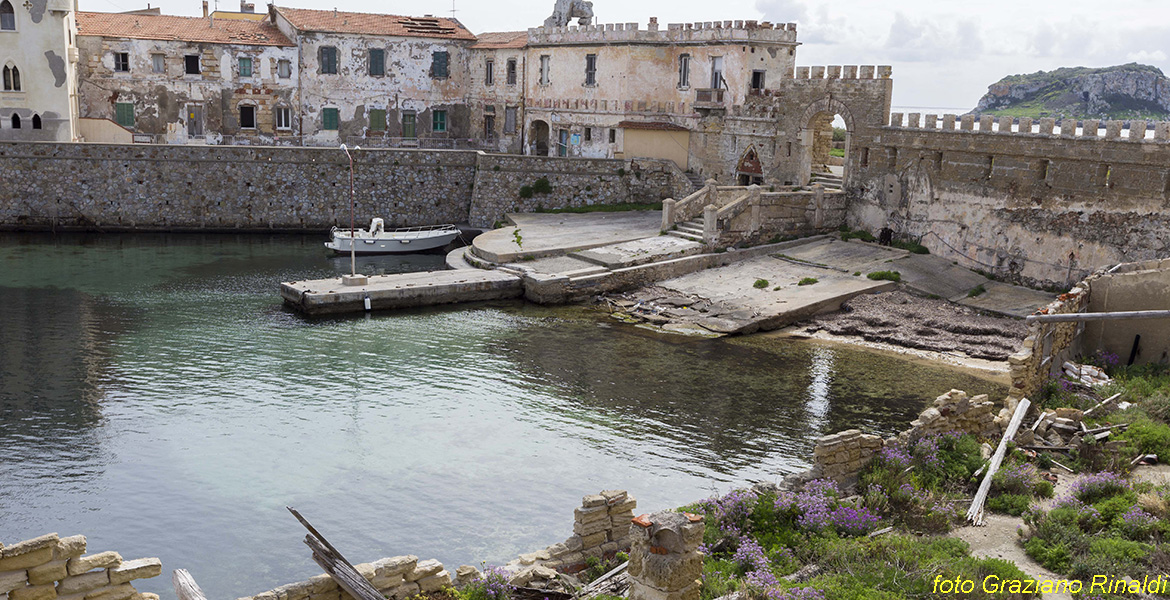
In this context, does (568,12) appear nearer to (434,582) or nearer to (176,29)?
(176,29)

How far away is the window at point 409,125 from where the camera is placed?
4906 centimetres

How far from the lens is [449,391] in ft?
74.1

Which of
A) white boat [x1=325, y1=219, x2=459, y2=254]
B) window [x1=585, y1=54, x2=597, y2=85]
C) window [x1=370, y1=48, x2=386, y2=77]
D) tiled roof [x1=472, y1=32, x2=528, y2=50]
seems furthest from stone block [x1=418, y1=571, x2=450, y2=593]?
window [x1=370, y1=48, x2=386, y2=77]

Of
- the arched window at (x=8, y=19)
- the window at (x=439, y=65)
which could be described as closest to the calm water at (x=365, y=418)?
the arched window at (x=8, y=19)

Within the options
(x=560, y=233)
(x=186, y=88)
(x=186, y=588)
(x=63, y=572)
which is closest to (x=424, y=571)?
(x=186, y=588)

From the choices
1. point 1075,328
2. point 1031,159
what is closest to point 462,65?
point 1031,159

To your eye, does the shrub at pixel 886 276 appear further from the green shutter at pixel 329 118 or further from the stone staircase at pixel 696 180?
the green shutter at pixel 329 118

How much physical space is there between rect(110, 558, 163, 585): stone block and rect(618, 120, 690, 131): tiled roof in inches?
1290

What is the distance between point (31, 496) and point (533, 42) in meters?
33.8

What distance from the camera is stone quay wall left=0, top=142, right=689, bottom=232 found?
39.7m

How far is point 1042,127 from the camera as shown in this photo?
2880 cm

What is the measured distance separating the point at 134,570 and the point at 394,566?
2.74 metres

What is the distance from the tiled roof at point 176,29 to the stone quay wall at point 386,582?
129 feet

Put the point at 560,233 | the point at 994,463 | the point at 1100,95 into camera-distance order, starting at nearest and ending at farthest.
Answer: the point at 994,463 < the point at 560,233 < the point at 1100,95
